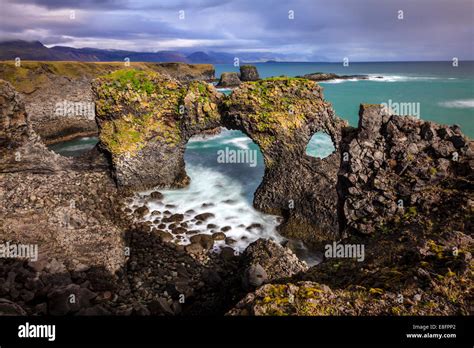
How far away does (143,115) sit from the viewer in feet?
110

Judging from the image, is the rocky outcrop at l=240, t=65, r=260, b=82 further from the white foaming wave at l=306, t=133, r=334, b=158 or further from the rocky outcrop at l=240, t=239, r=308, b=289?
the rocky outcrop at l=240, t=239, r=308, b=289

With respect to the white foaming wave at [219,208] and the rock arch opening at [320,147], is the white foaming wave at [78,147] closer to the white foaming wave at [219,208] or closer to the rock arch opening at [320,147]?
the white foaming wave at [219,208]

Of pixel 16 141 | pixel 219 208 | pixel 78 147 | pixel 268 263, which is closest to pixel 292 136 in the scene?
pixel 219 208

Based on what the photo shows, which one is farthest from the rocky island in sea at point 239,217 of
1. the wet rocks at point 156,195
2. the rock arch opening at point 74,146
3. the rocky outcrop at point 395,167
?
the rock arch opening at point 74,146

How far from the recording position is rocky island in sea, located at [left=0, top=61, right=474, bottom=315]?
8302 millimetres

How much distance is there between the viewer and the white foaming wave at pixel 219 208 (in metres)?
28.2

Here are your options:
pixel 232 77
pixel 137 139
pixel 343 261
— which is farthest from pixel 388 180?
pixel 232 77

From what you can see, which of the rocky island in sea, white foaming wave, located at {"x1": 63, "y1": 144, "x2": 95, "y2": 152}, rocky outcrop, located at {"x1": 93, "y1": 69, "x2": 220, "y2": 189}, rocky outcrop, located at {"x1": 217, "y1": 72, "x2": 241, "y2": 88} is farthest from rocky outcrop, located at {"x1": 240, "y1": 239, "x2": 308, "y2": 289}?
rocky outcrop, located at {"x1": 217, "y1": 72, "x2": 241, "y2": 88}

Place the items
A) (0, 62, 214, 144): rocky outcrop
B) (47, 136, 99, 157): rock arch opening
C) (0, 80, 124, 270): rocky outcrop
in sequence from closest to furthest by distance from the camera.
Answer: (0, 80, 124, 270): rocky outcrop → (47, 136, 99, 157): rock arch opening → (0, 62, 214, 144): rocky outcrop

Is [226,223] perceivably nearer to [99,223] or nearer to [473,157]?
[99,223]

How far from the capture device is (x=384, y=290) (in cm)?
730

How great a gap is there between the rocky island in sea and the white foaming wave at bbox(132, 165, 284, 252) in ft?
0.79

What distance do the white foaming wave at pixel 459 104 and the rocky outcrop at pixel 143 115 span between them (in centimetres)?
9044

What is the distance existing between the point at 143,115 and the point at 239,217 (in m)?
14.8
